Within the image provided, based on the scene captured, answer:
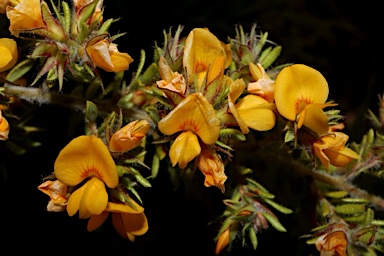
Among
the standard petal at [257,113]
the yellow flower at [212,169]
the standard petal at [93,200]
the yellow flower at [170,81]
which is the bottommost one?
the standard petal at [93,200]

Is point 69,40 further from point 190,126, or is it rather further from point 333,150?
point 333,150

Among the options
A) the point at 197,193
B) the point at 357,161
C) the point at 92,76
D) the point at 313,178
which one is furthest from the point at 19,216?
the point at 357,161

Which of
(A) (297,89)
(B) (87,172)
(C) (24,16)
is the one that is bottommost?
(B) (87,172)

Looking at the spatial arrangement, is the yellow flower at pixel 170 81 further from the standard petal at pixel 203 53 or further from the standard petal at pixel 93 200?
the standard petal at pixel 93 200

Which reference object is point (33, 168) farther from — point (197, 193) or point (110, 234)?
point (197, 193)

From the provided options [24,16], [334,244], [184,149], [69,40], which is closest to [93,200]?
[184,149]

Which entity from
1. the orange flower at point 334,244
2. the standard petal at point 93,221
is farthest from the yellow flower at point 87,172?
the orange flower at point 334,244
